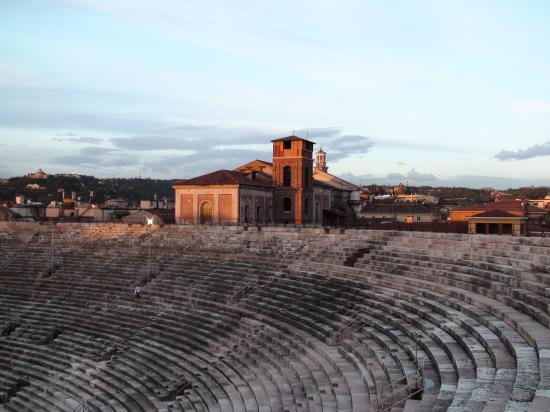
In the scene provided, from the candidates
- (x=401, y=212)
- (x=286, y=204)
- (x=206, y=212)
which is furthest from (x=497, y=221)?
(x=401, y=212)

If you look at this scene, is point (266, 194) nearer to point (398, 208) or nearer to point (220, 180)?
point (220, 180)

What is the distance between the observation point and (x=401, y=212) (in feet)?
226

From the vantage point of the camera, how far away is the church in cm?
4200

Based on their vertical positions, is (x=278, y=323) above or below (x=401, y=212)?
below

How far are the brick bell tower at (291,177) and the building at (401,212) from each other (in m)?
21.9

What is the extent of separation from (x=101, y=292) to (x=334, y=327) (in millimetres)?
14697

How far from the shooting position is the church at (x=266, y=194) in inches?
1654

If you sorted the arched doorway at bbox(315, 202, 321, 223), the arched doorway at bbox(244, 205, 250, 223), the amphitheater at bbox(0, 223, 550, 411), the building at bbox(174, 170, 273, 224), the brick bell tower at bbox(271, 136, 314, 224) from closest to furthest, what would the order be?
the amphitheater at bbox(0, 223, 550, 411) → the building at bbox(174, 170, 273, 224) → the arched doorway at bbox(244, 205, 250, 223) → the brick bell tower at bbox(271, 136, 314, 224) → the arched doorway at bbox(315, 202, 321, 223)

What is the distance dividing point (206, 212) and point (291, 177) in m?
8.36

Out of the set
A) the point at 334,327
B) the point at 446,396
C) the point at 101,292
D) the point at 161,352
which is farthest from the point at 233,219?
the point at 446,396

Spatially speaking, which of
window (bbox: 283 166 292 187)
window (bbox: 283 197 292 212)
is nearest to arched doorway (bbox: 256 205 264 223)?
window (bbox: 283 197 292 212)

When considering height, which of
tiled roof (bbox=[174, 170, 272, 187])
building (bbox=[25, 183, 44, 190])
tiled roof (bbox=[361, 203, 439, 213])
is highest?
building (bbox=[25, 183, 44, 190])

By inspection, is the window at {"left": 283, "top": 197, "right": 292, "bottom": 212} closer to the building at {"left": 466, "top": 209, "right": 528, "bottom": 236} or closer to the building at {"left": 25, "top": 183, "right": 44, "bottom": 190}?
the building at {"left": 466, "top": 209, "right": 528, "bottom": 236}

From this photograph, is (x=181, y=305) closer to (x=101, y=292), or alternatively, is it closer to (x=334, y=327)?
(x=101, y=292)
